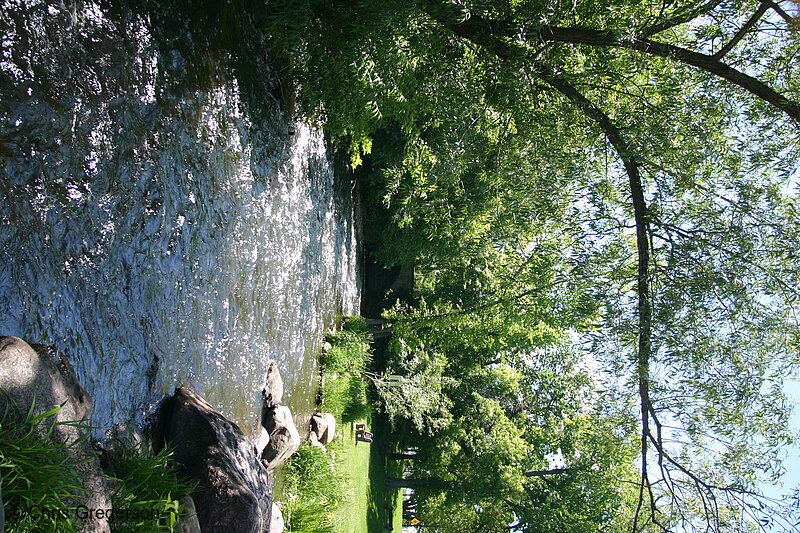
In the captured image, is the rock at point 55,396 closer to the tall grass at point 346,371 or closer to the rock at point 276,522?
the rock at point 276,522

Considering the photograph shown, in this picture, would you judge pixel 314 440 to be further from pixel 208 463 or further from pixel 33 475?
pixel 33 475

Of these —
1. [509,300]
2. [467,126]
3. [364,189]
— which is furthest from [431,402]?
[467,126]

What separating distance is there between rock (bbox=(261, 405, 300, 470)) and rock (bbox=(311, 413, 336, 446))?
8.16 ft

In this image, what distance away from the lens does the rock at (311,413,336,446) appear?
12570mm

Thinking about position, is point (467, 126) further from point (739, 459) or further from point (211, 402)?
point (739, 459)

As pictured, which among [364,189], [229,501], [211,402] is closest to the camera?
[229,501]

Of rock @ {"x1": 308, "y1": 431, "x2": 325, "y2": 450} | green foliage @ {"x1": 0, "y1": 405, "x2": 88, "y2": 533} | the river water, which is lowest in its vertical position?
rock @ {"x1": 308, "y1": 431, "x2": 325, "y2": 450}

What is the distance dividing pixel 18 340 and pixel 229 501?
2990 mm

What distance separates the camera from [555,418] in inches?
1002

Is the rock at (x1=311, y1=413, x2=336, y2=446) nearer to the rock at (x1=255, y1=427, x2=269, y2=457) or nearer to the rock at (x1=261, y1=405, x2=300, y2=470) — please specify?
the rock at (x1=261, y1=405, x2=300, y2=470)

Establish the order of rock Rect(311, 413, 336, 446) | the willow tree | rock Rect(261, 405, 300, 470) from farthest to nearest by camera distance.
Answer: rock Rect(311, 413, 336, 446)
rock Rect(261, 405, 300, 470)
the willow tree

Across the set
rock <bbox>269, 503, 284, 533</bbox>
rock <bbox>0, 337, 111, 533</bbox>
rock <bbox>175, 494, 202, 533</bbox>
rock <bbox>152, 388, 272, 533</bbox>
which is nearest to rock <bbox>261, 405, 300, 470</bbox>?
rock <bbox>269, 503, 284, 533</bbox>

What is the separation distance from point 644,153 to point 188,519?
7.96 metres

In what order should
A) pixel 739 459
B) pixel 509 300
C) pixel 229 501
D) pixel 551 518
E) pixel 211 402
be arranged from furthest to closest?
pixel 551 518 → pixel 509 300 → pixel 739 459 → pixel 211 402 → pixel 229 501
